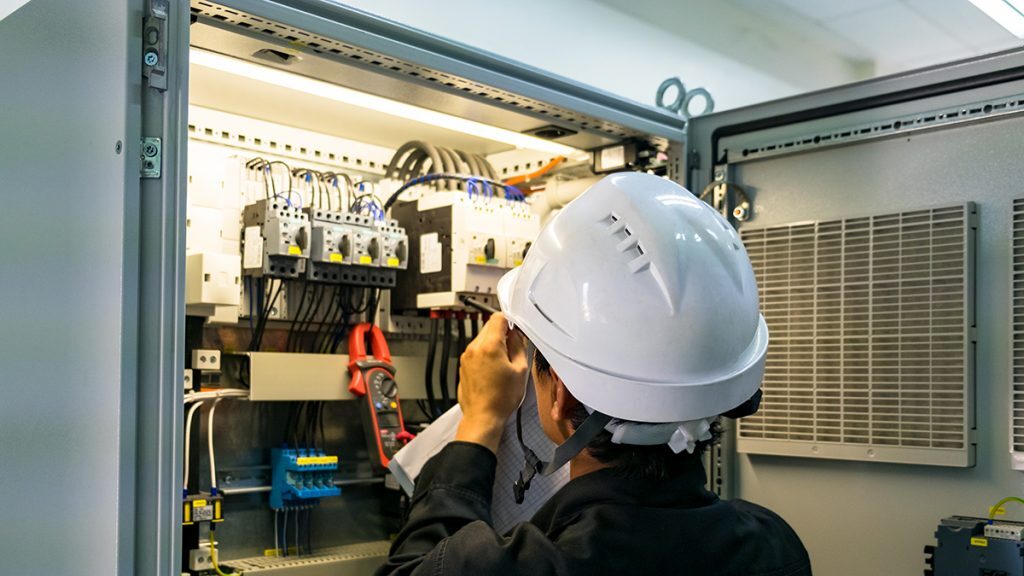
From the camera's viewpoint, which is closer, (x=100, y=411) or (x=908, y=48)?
(x=100, y=411)

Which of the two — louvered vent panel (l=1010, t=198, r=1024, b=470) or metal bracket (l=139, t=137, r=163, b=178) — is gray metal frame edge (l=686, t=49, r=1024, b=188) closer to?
louvered vent panel (l=1010, t=198, r=1024, b=470)

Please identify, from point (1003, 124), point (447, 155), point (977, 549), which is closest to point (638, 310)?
point (977, 549)

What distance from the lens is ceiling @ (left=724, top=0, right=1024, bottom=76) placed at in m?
5.30

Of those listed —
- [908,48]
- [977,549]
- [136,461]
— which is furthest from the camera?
[908,48]

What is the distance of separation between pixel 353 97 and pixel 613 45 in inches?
113

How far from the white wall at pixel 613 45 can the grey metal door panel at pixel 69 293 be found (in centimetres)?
211

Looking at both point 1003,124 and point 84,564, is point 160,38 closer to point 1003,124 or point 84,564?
point 84,564

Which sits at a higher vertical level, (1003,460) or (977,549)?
(1003,460)

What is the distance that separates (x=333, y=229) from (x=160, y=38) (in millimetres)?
1042

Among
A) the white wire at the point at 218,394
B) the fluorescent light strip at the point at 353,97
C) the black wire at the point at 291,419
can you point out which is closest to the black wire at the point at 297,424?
the black wire at the point at 291,419

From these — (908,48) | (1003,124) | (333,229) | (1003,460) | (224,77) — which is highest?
(908,48)

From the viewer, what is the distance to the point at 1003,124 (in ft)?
6.25

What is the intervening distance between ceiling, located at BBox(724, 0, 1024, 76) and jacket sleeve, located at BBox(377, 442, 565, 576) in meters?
4.51

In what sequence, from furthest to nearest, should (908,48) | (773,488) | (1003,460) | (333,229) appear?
(908,48), (333,229), (773,488), (1003,460)
